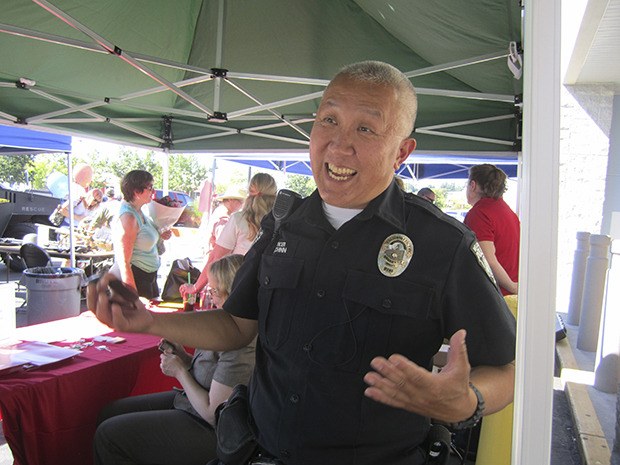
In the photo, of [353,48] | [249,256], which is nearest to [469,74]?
[353,48]

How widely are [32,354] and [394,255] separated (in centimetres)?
222

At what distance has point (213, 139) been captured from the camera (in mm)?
5941

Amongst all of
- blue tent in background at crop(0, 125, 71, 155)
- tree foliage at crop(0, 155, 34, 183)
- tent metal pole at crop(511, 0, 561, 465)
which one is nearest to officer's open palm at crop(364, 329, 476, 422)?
tent metal pole at crop(511, 0, 561, 465)

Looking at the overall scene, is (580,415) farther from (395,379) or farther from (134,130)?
(134,130)

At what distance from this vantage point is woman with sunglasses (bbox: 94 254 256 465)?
224 centimetres

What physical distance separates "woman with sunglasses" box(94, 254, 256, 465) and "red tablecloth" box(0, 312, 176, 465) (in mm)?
217

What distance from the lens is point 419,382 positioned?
0.80 m

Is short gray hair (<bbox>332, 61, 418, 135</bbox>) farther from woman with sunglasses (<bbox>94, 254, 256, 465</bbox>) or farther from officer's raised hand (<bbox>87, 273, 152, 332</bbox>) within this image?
woman with sunglasses (<bbox>94, 254, 256, 465</bbox>)

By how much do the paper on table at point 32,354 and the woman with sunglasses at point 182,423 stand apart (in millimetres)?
436

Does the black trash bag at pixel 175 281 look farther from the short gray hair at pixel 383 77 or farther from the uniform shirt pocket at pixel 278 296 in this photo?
the short gray hair at pixel 383 77

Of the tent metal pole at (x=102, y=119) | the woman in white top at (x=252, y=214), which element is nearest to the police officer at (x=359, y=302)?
the woman in white top at (x=252, y=214)

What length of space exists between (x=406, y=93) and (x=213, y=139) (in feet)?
15.9

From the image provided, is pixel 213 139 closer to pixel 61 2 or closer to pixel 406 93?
pixel 61 2

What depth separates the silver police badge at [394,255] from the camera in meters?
1.28
